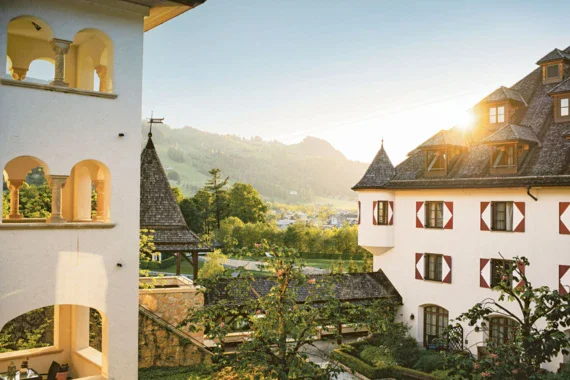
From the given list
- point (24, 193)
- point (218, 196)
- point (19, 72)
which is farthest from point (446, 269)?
point (218, 196)

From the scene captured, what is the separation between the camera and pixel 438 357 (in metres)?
20.0

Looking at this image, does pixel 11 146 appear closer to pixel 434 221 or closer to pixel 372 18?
pixel 434 221

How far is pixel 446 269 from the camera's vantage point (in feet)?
72.9

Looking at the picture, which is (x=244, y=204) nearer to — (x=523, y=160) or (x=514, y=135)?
(x=523, y=160)

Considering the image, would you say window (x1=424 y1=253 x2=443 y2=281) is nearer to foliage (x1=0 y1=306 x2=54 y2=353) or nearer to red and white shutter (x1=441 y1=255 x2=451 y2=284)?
red and white shutter (x1=441 y1=255 x2=451 y2=284)

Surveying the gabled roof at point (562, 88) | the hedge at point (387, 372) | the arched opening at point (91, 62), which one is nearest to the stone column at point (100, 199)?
the arched opening at point (91, 62)

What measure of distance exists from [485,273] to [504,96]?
7.47 m

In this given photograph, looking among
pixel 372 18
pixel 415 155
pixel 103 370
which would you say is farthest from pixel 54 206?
pixel 372 18

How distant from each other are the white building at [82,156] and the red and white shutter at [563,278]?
48.8 feet

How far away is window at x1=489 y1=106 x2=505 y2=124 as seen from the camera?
22672 millimetres

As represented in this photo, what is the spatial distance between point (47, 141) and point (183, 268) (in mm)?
47703

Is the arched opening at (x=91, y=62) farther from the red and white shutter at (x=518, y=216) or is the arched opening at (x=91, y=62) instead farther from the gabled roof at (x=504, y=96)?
the gabled roof at (x=504, y=96)

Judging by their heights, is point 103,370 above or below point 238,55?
below

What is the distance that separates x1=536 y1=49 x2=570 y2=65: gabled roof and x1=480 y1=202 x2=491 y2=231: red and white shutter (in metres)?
6.94
